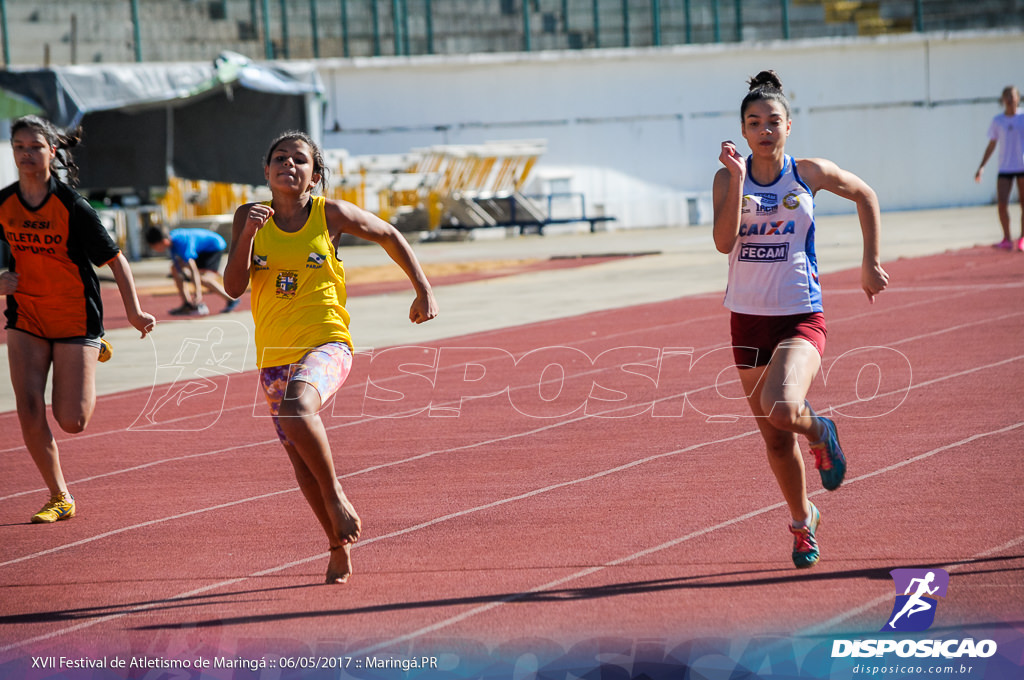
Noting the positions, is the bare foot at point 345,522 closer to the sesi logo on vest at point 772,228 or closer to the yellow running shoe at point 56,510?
the sesi logo on vest at point 772,228

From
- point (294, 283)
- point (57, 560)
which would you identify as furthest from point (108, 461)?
point (294, 283)

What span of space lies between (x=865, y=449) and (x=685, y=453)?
101 cm

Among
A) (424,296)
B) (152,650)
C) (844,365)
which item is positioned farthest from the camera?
(844,365)

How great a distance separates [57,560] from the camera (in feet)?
19.6

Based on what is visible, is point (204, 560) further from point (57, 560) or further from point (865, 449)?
point (865, 449)

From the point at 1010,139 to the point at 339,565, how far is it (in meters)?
14.9

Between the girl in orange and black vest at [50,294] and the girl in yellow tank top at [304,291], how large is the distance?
1.45 metres

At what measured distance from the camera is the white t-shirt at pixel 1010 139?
1764 cm

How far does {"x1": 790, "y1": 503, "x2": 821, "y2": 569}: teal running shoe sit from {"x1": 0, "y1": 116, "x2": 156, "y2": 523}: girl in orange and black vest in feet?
11.1

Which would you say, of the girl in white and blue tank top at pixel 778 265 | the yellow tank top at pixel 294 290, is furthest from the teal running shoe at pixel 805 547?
Result: the yellow tank top at pixel 294 290

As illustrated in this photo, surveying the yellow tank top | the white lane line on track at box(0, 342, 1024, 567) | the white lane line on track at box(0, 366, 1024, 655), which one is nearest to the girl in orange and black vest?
the white lane line on track at box(0, 342, 1024, 567)

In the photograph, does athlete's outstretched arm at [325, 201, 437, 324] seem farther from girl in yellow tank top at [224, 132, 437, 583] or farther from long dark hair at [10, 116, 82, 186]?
long dark hair at [10, 116, 82, 186]

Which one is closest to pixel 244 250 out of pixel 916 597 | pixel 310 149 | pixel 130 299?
pixel 310 149

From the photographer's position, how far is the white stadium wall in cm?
3584
